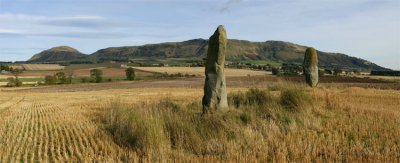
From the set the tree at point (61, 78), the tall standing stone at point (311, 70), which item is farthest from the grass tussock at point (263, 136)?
the tree at point (61, 78)

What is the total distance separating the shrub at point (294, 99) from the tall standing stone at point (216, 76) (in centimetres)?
233

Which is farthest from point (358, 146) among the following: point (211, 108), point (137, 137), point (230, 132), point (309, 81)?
point (309, 81)

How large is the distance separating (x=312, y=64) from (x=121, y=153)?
26.6 meters

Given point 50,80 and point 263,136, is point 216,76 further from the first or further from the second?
point 50,80

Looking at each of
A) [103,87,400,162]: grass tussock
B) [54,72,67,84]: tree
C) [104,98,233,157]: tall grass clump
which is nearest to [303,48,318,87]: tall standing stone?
[103,87,400,162]: grass tussock

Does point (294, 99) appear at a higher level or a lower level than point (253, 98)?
higher

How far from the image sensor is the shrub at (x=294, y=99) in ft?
46.5

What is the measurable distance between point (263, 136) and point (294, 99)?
4821 mm

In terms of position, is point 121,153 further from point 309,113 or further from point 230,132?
point 309,113

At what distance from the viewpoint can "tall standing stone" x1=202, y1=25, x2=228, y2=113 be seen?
53.5ft

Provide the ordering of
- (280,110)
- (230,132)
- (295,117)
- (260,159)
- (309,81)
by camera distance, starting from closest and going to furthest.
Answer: (260,159) → (230,132) → (295,117) → (280,110) → (309,81)

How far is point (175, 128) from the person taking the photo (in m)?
10.7

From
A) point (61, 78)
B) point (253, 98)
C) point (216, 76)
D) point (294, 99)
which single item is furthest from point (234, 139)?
point (61, 78)

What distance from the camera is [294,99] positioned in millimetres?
14539
